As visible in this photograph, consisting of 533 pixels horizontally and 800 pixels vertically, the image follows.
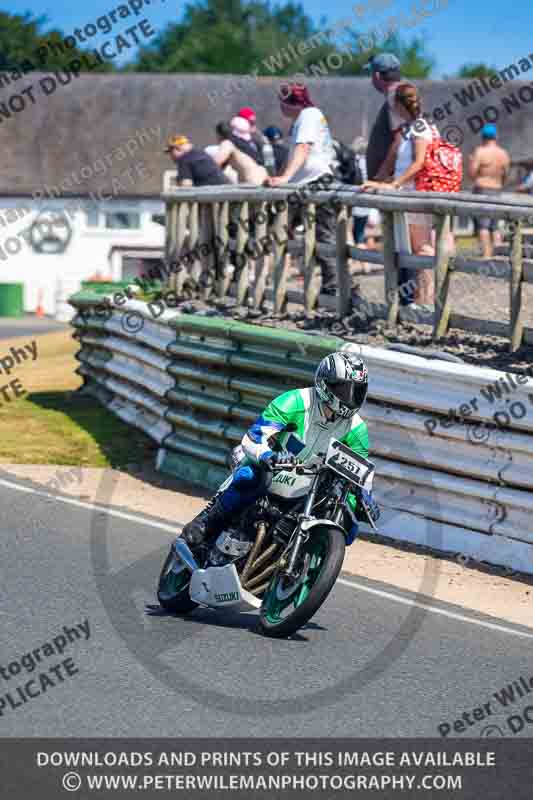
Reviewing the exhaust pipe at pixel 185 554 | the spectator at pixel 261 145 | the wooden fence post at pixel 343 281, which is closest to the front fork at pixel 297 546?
the exhaust pipe at pixel 185 554

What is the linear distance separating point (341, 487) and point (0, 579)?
2.36 meters

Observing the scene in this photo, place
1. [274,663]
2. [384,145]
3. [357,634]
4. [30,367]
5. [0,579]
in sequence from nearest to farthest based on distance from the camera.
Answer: [274,663]
[357,634]
[0,579]
[384,145]
[30,367]

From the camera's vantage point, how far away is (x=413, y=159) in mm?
12469

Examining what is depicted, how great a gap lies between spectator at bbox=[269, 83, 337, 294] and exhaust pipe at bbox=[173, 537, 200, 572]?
5.49m

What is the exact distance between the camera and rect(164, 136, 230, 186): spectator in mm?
15984

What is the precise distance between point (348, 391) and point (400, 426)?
3.16 metres

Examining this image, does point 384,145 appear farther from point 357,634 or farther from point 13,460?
point 357,634

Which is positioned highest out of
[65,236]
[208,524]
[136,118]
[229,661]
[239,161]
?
[136,118]

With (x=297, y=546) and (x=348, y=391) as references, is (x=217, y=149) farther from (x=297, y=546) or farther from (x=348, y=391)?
(x=297, y=546)

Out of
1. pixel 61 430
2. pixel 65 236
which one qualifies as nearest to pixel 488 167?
pixel 61 430

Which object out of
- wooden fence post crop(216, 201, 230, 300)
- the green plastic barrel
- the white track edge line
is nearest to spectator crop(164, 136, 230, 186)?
wooden fence post crop(216, 201, 230, 300)

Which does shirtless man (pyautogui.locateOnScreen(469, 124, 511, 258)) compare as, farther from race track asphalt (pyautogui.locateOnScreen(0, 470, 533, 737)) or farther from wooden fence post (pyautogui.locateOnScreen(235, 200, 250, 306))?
race track asphalt (pyautogui.locateOnScreen(0, 470, 533, 737))

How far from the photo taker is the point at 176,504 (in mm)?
11625
